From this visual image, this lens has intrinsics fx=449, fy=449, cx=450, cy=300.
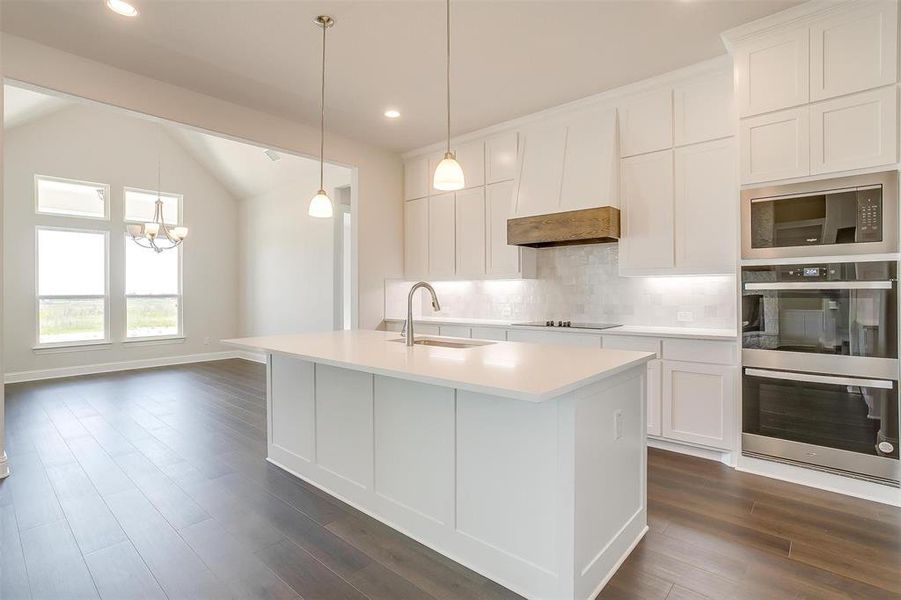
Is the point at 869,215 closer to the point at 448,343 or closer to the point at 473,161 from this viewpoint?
the point at 448,343

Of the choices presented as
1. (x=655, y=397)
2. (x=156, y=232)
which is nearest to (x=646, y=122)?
(x=655, y=397)

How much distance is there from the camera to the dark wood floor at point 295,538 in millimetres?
1835

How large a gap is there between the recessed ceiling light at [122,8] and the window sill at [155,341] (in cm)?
589

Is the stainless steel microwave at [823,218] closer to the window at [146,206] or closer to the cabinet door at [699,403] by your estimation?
the cabinet door at [699,403]

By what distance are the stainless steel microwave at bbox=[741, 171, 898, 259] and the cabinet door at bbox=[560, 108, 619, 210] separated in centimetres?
106

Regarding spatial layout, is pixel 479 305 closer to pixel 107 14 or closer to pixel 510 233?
pixel 510 233

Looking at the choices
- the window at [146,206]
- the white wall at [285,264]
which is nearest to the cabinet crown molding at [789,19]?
the white wall at [285,264]

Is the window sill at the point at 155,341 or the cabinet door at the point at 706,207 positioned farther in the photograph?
the window sill at the point at 155,341

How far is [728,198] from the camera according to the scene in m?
3.28

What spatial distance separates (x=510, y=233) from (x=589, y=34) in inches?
71.1

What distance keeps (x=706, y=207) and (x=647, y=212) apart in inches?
17.2

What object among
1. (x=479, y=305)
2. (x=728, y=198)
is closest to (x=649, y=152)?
(x=728, y=198)

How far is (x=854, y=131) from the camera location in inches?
102

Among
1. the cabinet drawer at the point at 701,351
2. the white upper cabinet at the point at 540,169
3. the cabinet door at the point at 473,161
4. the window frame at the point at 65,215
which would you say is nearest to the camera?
the cabinet drawer at the point at 701,351
